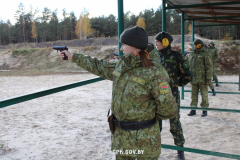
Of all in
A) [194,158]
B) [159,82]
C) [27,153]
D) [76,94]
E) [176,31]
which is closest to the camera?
[159,82]

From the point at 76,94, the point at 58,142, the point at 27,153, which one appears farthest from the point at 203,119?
the point at 76,94

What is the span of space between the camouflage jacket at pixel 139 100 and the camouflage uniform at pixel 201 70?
10.2ft

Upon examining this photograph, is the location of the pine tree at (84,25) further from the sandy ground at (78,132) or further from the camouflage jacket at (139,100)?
the camouflage jacket at (139,100)

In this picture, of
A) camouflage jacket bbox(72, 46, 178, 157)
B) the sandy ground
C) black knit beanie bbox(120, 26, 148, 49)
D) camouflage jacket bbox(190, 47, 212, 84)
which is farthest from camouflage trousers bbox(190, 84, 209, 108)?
black knit beanie bbox(120, 26, 148, 49)

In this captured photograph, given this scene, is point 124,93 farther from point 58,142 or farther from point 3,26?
point 3,26

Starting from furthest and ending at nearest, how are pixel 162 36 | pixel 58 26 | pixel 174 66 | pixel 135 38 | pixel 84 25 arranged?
pixel 58 26, pixel 84 25, pixel 174 66, pixel 162 36, pixel 135 38

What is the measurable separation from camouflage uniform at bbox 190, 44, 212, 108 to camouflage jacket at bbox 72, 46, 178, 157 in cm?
312

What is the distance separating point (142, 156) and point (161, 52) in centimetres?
169

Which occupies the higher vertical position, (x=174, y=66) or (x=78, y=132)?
Answer: (x=174, y=66)

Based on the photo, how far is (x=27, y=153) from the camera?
10.1ft

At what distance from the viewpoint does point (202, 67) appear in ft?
14.5

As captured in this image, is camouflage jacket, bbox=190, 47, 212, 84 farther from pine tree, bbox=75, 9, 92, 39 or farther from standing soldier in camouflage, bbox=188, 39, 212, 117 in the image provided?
pine tree, bbox=75, 9, 92, 39

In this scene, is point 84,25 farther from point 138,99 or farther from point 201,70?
point 138,99

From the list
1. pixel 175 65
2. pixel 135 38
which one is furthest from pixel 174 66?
pixel 135 38
